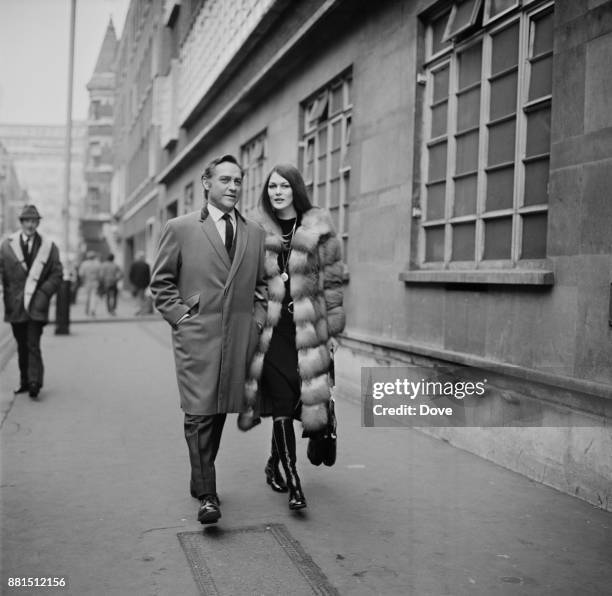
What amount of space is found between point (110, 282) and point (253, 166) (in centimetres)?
985

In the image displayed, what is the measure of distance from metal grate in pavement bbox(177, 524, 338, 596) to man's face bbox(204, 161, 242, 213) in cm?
179

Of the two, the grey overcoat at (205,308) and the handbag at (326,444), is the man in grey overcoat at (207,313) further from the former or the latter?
the handbag at (326,444)

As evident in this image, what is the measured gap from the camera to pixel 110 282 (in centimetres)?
2291

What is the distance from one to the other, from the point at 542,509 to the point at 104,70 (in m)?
60.9

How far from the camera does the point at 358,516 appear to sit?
4387 mm

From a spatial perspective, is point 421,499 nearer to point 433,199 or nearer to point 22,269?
point 433,199

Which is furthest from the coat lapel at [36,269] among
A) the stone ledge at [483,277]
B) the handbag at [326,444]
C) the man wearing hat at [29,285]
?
the handbag at [326,444]

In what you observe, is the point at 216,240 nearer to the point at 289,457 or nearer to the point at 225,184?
the point at 225,184

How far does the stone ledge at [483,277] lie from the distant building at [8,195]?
213 feet

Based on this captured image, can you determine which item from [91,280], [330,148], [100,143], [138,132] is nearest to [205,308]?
[330,148]

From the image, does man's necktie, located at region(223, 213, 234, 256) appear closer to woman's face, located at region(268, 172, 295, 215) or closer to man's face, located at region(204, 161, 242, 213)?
man's face, located at region(204, 161, 242, 213)

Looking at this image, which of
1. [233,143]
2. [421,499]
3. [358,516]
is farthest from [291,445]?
[233,143]

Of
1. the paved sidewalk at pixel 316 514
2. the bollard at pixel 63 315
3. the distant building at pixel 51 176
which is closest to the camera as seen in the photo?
the paved sidewalk at pixel 316 514

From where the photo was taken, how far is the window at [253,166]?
13852 millimetres
